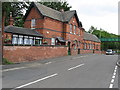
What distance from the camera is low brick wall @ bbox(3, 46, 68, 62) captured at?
1579 cm

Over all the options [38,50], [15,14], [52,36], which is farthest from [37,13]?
[15,14]

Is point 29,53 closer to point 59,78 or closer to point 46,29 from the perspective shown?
point 46,29

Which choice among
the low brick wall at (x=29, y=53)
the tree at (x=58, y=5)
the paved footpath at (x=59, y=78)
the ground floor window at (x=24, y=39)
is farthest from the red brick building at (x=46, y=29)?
the tree at (x=58, y=5)

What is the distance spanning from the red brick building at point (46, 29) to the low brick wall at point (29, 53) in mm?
2546

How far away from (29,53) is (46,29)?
8847 mm

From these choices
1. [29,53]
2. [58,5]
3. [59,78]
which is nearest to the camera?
[59,78]

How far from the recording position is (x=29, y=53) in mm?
18406

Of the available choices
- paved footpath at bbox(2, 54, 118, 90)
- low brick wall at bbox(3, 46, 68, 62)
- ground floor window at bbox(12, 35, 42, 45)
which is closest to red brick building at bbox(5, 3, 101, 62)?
ground floor window at bbox(12, 35, 42, 45)

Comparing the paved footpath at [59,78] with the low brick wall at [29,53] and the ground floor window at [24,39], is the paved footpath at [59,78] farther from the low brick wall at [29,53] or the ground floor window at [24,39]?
the ground floor window at [24,39]

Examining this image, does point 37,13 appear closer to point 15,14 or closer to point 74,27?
point 74,27

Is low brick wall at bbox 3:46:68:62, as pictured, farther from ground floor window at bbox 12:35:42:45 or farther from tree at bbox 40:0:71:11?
tree at bbox 40:0:71:11

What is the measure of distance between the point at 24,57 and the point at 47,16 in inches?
448

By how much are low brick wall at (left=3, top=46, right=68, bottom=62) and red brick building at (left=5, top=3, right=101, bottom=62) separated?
2546mm

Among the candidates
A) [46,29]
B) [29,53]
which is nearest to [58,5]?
[46,29]
